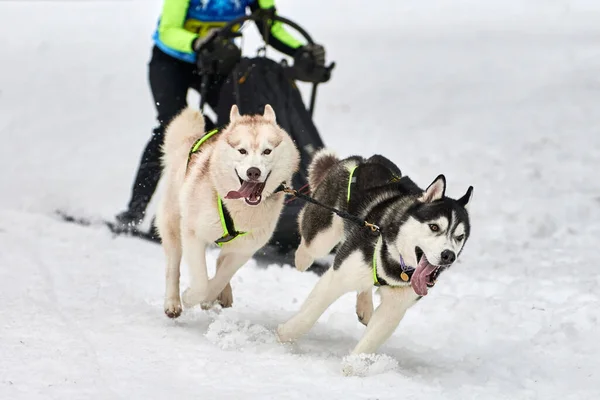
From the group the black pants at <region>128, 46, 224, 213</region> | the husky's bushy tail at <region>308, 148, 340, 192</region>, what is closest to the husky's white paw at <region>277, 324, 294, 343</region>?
the husky's bushy tail at <region>308, 148, 340, 192</region>

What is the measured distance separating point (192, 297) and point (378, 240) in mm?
936

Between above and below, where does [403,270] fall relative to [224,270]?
above

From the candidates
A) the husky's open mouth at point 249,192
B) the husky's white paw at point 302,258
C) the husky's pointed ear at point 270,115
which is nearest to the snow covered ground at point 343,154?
the husky's white paw at point 302,258

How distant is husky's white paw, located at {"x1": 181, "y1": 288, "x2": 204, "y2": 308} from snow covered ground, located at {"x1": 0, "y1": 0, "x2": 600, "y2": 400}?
0.12m

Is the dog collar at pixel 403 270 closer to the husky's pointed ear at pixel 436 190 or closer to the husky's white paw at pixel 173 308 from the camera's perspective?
the husky's pointed ear at pixel 436 190

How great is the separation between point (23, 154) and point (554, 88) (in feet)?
18.8

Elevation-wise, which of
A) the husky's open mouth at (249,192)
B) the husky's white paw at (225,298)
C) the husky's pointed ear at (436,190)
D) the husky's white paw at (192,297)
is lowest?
the husky's white paw at (225,298)

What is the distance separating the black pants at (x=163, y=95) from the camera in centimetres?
527

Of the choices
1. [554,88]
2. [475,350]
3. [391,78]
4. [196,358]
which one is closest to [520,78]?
[554,88]

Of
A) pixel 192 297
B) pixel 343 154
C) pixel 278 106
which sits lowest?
pixel 343 154

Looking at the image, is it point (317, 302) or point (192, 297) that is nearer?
point (317, 302)

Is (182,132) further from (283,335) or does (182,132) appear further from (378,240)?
(378,240)

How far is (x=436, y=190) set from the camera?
3080 mm

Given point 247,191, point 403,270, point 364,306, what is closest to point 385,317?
point 403,270
